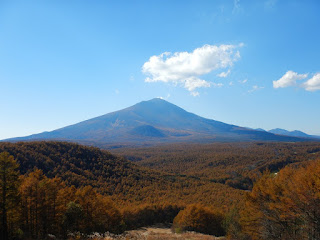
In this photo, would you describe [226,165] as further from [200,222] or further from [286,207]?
[286,207]

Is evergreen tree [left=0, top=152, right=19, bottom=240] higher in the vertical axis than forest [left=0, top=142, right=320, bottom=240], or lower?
higher

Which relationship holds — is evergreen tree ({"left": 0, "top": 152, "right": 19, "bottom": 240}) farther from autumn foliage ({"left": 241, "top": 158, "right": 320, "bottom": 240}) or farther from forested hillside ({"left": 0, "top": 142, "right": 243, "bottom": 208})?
forested hillside ({"left": 0, "top": 142, "right": 243, "bottom": 208})

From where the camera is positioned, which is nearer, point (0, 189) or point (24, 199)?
point (0, 189)

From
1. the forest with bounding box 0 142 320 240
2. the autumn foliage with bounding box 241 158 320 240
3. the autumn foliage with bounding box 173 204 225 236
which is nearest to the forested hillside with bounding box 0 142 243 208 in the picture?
the forest with bounding box 0 142 320 240

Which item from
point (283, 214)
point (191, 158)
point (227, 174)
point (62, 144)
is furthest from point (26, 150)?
point (191, 158)

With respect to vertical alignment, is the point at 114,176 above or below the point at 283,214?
below

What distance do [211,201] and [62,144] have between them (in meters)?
66.3

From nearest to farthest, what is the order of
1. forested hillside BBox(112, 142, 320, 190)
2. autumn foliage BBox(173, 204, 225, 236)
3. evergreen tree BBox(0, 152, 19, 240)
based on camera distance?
1. evergreen tree BBox(0, 152, 19, 240)
2. autumn foliage BBox(173, 204, 225, 236)
3. forested hillside BBox(112, 142, 320, 190)

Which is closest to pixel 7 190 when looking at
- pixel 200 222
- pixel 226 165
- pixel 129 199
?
pixel 200 222

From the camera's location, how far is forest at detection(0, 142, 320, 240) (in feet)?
58.4

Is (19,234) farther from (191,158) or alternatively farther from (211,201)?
(191,158)

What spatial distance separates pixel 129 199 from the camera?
63.3 metres

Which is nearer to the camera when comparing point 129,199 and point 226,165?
point 129,199

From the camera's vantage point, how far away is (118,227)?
32875mm
